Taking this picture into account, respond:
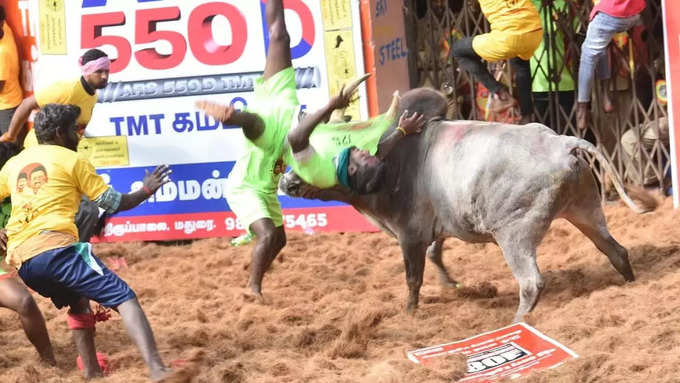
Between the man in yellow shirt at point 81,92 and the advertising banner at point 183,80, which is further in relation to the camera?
the advertising banner at point 183,80

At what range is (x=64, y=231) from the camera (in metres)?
5.01

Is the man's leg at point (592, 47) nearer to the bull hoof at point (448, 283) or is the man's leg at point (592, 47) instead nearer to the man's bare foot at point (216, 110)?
the bull hoof at point (448, 283)

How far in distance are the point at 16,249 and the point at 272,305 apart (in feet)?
6.55

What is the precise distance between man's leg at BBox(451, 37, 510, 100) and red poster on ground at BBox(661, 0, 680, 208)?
4.02 ft

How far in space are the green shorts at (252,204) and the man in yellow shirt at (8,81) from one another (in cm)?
307

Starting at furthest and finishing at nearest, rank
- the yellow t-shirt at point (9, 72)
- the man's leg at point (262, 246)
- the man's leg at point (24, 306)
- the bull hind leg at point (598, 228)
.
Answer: the yellow t-shirt at point (9, 72), the man's leg at point (262, 246), the bull hind leg at point (598, 228), the man's leg at point (24, 306)

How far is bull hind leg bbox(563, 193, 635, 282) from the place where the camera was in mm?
5902

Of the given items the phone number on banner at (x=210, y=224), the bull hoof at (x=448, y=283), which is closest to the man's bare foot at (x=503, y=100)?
the phone number on banner at (x=210, y=224)

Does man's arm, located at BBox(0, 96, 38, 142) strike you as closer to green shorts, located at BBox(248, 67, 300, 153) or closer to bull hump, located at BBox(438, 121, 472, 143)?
green shorts, located at BBox(248, 67, 300, 153)

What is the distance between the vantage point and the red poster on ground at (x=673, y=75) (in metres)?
7.40

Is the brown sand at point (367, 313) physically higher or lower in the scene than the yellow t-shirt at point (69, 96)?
lower

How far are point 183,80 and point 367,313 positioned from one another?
11.2 ft

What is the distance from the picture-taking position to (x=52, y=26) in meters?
8.80

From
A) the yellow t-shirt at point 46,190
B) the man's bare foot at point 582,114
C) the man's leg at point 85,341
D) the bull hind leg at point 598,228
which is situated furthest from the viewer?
the man's bare foot at point 582,114
